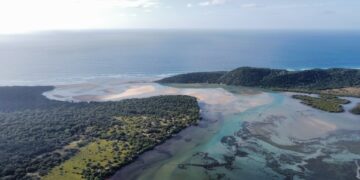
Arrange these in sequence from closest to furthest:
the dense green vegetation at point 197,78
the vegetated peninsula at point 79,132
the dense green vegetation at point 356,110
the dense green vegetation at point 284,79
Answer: the vegetated peninsula at point 79,132
the dense green vegetation at point 356,110
the dense green vegetation at point 284,79
the dense green vegetation at point 197,78

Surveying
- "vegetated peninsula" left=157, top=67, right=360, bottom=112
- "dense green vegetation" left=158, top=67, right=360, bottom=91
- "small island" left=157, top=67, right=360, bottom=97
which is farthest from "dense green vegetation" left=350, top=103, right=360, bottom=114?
"dense green vegetation" left=158, top=67, right=360, bottom=91

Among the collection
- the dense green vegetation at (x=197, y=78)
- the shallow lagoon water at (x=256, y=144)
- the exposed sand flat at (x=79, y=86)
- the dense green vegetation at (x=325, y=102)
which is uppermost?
the dense green vegetation at (x=197, y=78)

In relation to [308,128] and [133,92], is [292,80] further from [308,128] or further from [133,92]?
[133,92]

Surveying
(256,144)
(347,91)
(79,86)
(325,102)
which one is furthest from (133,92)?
(347,91)

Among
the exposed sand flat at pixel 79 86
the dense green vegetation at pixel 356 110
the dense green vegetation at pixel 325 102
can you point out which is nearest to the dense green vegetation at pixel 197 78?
the exposed sand flat at pixel 79 86

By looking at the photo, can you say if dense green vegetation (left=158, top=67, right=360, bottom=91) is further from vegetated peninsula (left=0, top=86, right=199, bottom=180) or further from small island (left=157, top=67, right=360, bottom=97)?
vegetated peninsula (left=0, top=86, right=199, bottom=180)

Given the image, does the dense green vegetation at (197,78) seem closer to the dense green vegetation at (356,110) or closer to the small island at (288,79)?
the small island at (288,79)
